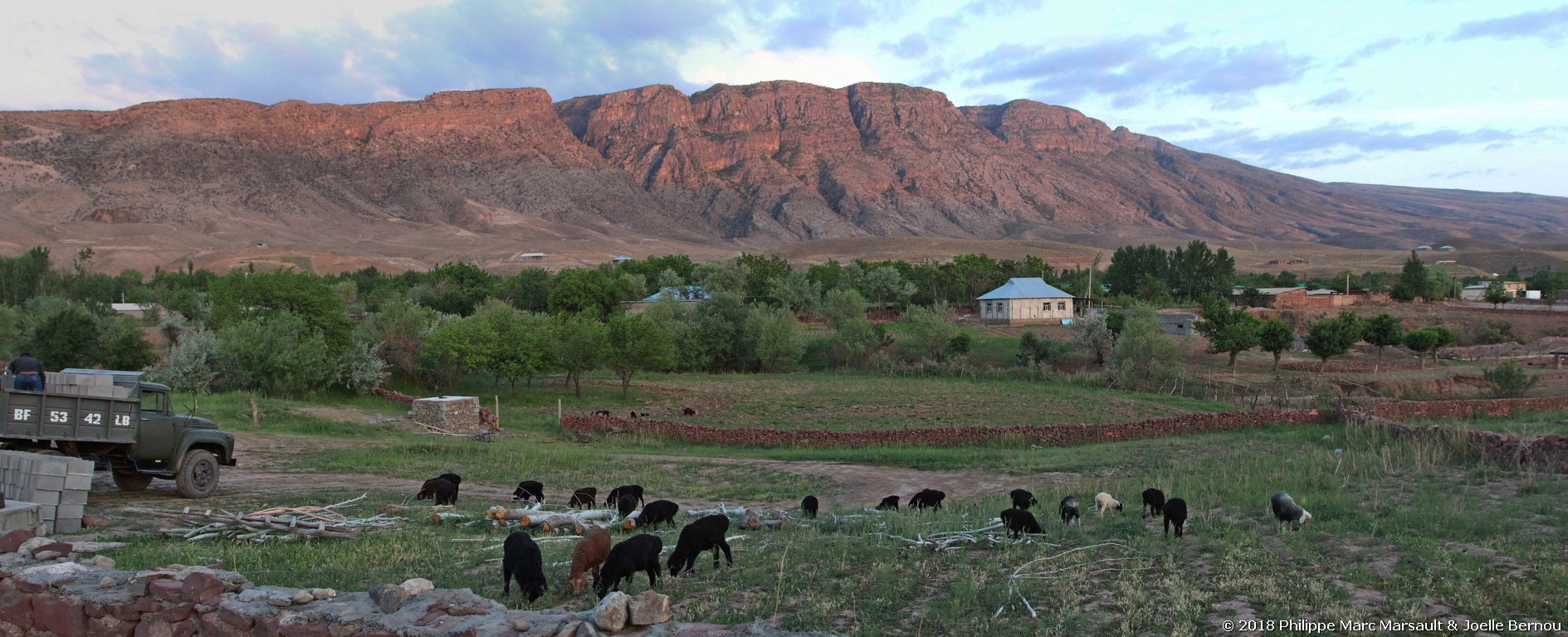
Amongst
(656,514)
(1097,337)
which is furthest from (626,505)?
(1097,337)

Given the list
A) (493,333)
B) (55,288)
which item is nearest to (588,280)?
(493,333)

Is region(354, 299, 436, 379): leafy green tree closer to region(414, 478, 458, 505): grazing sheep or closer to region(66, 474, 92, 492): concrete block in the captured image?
region(414, 478, 458, 505): grazing sheep

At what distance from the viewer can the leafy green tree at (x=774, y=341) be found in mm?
53375

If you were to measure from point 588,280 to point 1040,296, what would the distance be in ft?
121

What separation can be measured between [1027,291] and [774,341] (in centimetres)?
2992

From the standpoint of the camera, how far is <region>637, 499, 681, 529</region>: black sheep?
40.1ft

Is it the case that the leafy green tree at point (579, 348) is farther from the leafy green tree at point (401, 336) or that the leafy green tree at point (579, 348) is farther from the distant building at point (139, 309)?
the distant building at point (139, 309)

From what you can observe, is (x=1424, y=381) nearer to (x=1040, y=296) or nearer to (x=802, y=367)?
(x=802, y=367)

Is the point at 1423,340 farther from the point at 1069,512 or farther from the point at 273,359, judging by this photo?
the point at 273,359

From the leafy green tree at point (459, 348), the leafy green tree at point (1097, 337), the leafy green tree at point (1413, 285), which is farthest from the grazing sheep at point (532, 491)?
the leafy green tree at point (1413, 285)

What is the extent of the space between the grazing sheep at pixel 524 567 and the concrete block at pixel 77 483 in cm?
614

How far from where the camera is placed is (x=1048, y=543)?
1045cm

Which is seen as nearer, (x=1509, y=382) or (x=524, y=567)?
(x=524, y=567)

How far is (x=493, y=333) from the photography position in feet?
126
